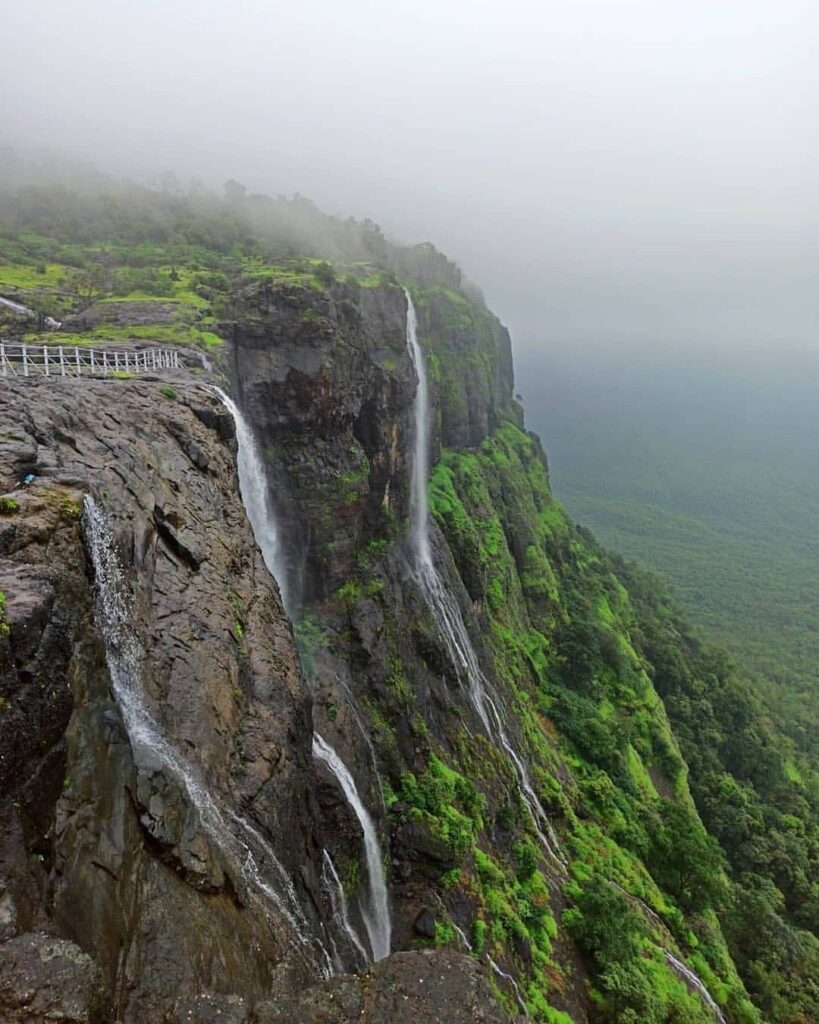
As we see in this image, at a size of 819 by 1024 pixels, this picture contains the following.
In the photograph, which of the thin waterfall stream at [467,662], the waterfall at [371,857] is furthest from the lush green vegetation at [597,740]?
the waterfall at [371,857]

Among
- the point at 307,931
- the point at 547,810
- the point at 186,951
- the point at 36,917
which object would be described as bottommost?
the point at 547,810

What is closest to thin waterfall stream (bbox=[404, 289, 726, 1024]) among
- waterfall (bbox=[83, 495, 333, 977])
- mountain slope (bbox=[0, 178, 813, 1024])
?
mountain slope (bbox=[0, 178, 813, 1024])

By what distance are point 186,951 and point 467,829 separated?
55.9 feet

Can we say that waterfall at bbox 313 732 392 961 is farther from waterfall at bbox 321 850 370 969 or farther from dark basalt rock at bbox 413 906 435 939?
waterfall at bbox 321 850 370 969

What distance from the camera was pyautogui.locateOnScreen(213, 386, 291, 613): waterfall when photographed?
21.5m

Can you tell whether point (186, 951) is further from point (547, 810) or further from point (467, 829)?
point (547, 810)

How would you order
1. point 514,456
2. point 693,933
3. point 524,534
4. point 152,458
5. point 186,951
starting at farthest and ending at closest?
point 514,456 → point 524,534 → point 693,933 → point 152,458 → point 186,951

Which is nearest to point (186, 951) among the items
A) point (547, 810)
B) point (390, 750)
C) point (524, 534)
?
point (390, 750)

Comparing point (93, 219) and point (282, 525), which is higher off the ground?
point (93, 219)

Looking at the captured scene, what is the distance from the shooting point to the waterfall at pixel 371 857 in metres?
17.5

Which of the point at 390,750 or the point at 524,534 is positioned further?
the point at 524,534

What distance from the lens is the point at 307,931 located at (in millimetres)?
10188

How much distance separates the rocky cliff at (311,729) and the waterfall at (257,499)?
104cm

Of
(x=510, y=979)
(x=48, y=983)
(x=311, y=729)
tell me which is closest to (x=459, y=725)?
(x=510, y=979)
